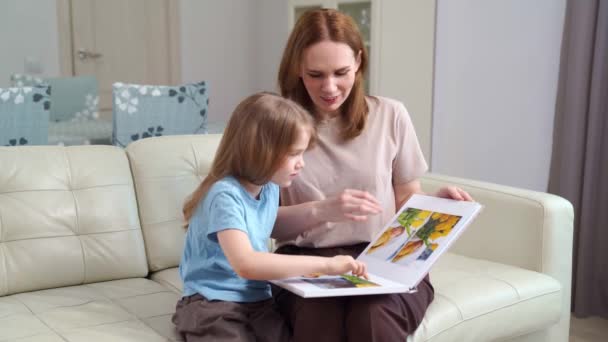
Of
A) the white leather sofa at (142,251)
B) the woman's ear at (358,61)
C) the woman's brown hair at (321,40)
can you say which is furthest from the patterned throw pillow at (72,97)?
the woman's ear at (358,61)

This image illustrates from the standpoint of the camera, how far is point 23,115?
7.46 ft

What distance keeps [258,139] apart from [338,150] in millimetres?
334

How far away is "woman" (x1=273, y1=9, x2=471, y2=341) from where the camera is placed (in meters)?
1.67

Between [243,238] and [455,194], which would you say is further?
[455,194]

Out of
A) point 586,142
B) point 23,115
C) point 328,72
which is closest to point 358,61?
point 328,72

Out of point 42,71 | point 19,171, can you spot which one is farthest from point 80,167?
point 42,71

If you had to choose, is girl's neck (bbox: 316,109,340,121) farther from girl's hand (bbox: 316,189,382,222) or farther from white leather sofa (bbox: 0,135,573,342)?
white leather sofa (bbox: 0,135,573,342)

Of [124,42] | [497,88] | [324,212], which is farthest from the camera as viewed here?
[124,42]

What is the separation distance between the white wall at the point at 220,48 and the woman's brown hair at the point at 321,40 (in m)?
3.76

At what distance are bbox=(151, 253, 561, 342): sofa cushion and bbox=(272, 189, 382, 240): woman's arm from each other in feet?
1.02

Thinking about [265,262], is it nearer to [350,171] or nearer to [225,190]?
[225,190]

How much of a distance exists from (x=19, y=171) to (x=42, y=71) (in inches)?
130

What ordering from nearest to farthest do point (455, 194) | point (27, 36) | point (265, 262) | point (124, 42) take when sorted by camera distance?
point (265, 262) → point (455, 194) → point (27, 36) → point (124, 42)

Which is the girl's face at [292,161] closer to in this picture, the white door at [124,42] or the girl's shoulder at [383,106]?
the girl's shoulder at [383,106]
